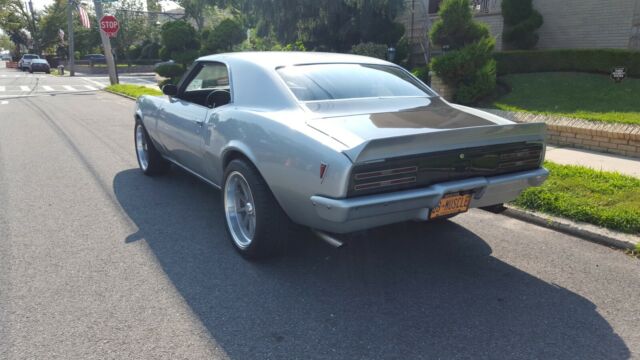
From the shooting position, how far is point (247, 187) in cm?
376

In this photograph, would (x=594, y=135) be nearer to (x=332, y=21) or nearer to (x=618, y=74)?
(x=618, y=74)

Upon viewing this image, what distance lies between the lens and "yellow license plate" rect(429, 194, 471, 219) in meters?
3.20

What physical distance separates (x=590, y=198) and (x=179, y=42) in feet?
73.1

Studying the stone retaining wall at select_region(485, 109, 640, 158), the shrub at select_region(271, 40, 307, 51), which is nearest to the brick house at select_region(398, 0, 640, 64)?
the shrub at select_region(271, 40, 307, 51)

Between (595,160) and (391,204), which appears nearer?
(391,204)

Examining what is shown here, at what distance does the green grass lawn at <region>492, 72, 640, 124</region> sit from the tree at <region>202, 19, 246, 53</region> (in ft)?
52.6

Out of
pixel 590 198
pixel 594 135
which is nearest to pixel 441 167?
pixel 590 198

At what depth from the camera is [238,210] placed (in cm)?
400

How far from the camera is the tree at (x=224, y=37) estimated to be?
80.4 feet

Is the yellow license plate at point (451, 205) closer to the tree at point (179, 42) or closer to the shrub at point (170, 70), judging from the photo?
the shrub at point (170, 70)

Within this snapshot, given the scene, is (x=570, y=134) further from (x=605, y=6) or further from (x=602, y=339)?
(x=605, y=6)

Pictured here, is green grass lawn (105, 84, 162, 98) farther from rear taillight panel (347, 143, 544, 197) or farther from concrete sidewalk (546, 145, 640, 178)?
rear taillight panel (347, 143, 544, 197)

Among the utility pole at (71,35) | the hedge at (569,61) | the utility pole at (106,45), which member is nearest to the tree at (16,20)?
the utility pole at (71,35)

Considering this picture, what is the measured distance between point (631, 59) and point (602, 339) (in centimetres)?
929
